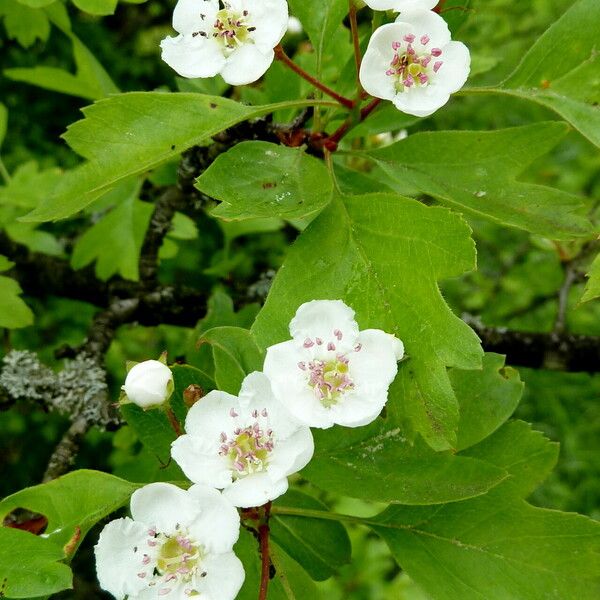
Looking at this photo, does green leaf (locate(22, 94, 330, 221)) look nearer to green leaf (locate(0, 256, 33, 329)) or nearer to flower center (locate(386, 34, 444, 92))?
flower center (locate(386, 34, 444, 92))

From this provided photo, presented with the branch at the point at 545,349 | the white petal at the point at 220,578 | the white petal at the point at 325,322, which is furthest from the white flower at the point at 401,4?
the branch at the point at 545,349

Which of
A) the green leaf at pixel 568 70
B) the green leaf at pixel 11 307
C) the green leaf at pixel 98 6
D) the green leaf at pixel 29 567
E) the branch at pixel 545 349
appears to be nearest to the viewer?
the green leaf at pixel 29 567

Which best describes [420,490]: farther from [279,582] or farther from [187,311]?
[187,311]

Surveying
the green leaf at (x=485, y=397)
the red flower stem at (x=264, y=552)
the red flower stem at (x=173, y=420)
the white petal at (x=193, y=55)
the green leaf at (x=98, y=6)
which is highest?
the white petal at (x=193, y=55)

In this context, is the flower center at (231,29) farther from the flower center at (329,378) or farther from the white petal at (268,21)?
the flower center at (329,378)

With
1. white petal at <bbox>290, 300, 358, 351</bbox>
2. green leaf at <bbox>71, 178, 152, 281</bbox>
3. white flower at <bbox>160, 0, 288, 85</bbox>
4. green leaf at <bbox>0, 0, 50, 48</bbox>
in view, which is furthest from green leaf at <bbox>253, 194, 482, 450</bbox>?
green leaf at <bbox>0, 0, 50, 48</bbox>
